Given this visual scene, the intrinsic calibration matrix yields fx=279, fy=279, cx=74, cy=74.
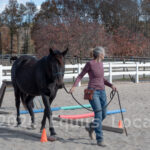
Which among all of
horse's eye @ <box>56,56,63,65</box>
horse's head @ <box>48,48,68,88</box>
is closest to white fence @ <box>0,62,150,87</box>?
horse's head @ <box>48,48,68,88</box>

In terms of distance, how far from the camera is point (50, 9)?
3581 centimetres

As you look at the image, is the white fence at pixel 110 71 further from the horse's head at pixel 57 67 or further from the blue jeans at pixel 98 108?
the blue jeans at pixel 98 108

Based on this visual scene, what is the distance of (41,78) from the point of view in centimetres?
555

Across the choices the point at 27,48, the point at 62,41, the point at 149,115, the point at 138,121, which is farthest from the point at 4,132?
the point at 27,48

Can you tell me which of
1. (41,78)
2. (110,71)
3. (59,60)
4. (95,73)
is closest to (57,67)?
(59,60)

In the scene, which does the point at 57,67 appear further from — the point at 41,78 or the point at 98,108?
the point at 98,108

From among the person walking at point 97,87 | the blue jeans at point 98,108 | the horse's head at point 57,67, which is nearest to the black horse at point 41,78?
the horse's head at point 57,67

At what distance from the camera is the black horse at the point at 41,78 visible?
5176mm

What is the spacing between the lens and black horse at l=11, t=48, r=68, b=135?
518 cm

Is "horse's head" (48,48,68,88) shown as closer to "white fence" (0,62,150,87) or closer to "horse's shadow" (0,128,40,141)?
"horse's shadow" (0,128,40,141)

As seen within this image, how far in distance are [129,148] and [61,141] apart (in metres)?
1.26

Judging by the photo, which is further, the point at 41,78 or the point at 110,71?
the point at 110,71

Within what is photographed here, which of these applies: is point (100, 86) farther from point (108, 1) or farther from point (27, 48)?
point (27, 48)

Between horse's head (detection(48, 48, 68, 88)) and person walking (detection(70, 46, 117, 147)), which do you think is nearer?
person walking (detection(70, 46, 117, 147))
